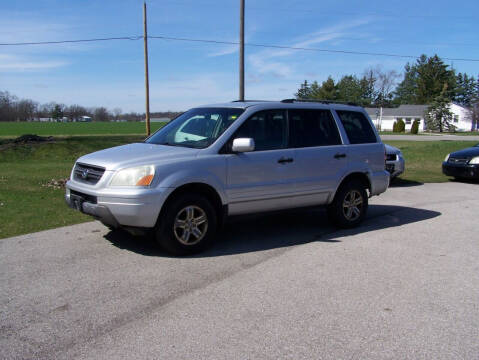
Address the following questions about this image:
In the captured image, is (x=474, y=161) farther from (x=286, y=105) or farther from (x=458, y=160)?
(x=286, y=105)

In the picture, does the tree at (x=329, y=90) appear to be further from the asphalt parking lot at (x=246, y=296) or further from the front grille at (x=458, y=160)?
the asphalt parking lot at (x=246, y=296)

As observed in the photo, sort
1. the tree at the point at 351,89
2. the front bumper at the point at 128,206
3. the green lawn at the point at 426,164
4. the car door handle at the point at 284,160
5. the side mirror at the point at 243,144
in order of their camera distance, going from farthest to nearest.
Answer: the tree at the point at 351,89 < the green lawn at the point at 426,164 < the car door handle at the point at 284,160 < the side mirror at the point at 243,144 < the front bumper at the point at 128,206

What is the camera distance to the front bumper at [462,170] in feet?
44.4

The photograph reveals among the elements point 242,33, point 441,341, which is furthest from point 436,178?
point 441,341

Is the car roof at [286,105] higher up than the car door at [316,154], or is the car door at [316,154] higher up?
the car roof at [286,105]

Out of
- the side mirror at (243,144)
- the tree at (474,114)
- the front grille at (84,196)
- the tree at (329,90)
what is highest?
the tree at (329,90)

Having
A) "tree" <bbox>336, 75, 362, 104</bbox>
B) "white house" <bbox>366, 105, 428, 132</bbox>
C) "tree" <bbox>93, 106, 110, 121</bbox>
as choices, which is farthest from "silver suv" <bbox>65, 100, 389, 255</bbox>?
"tree" <bbox>93, 106, 110, 121</bbox>

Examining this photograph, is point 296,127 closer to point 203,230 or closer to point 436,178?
point 203,230

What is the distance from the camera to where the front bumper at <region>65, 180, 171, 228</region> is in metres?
5.21

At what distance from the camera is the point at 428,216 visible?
8.54m

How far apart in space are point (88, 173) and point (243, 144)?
6.42ft

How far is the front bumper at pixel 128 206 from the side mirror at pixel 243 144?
1.03 meters

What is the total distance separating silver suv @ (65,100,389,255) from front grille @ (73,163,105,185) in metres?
0.01

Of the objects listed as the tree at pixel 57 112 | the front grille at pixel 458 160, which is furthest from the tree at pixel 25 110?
the front grille at pixel 458 160
